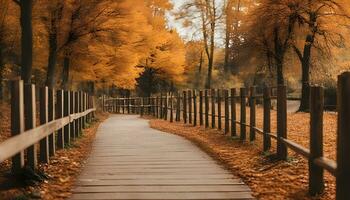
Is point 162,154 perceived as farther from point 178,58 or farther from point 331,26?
point 178,58

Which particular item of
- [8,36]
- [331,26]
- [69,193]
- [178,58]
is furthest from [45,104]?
[178,58]

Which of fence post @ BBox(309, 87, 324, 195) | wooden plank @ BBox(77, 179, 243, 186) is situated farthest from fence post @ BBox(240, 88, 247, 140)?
fence post @ BBox(309, 87, 324, 195)

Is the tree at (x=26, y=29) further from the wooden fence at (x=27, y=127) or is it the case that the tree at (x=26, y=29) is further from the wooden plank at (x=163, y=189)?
the wooden plank at (x=163, y=189)

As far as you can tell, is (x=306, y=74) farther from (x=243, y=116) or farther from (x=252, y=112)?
(x=252, y=112)

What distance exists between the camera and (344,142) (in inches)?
190

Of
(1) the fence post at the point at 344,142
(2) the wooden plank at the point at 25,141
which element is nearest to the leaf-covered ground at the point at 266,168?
Answer: (1) the fence post at the point at 344,142

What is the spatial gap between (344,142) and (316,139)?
3.86 ft

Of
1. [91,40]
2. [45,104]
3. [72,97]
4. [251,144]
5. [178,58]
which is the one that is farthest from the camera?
[178,58]

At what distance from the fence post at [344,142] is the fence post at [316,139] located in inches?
42.7

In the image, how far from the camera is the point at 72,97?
1237 cm

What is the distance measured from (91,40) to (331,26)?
11753mm

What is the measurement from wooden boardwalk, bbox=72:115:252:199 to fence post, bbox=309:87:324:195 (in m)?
0.86

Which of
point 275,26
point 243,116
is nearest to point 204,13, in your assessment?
point 275,26

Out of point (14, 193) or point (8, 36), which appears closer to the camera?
point (14, 193)
